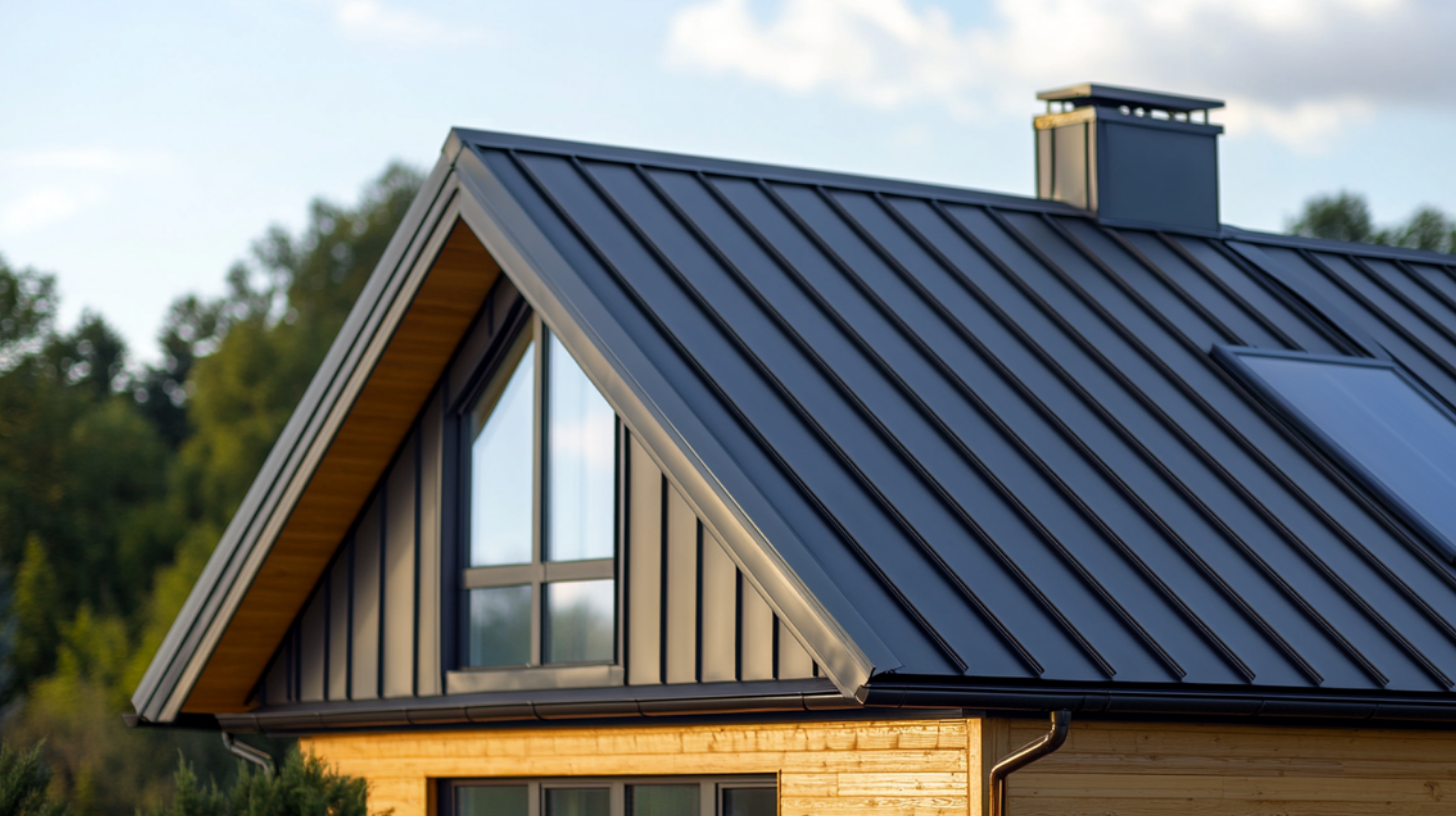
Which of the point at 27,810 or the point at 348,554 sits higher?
the point at 348,554

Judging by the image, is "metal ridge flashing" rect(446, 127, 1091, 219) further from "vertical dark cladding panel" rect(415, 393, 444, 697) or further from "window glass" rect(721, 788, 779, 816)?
"window glass" rect(721, 788, 779, 816)

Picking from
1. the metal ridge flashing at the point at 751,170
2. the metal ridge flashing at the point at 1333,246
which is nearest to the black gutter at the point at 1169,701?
the metal ridge flashing at the point at 751,170

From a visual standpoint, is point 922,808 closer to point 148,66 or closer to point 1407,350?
point 1407,350

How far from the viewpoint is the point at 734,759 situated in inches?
346

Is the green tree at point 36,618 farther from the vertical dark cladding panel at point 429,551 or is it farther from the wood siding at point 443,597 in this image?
the vertical dark cladding panel at point 429,551

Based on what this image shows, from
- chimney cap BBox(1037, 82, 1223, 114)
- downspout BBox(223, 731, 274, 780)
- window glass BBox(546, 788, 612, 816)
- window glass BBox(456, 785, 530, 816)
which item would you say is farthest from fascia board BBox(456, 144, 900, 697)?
chimney cap BBox(1037, 82, 1223, 114)

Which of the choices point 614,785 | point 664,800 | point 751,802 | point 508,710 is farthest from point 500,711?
point 751,802

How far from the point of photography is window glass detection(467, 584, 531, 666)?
1027cm

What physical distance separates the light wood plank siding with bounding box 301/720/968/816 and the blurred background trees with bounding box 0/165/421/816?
22726 millimetres

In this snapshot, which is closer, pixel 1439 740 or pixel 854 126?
pixel 1439 740

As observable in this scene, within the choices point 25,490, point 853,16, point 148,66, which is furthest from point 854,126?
point 148,66

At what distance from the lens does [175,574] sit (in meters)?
46.1

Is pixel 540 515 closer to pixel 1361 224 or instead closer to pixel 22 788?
pixel 22 788

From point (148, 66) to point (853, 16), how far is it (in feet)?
119
